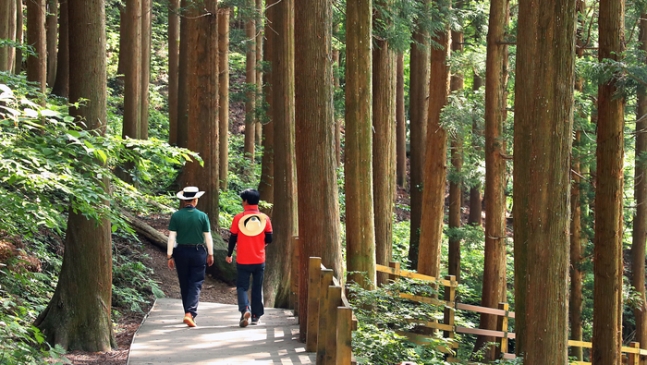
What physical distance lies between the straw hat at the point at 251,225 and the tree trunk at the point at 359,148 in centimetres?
217

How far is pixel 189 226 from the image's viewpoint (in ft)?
34.1

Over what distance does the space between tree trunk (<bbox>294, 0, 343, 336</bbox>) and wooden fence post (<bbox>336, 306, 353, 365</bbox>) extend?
3769 mm

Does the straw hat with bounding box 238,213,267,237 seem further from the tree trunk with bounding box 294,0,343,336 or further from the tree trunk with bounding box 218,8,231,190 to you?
the tree trunk with bounding box 218,8,231,190

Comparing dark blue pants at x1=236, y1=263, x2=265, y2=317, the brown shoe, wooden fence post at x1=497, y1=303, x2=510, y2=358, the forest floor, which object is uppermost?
dark blue pants at x1=236, y1=263, x2=265, y2=317

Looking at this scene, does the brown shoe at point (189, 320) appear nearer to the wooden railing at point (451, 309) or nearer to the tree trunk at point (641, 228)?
the wooden railing at point (451, 309)

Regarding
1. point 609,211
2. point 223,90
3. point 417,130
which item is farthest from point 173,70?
point 609,211

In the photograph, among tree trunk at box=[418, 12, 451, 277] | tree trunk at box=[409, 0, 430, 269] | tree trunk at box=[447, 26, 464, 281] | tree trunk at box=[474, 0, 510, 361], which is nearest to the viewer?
tree trunk at box=[474, 0, 510, 361]

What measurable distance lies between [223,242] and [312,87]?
28.1 ft

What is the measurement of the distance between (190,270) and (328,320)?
3.84 m

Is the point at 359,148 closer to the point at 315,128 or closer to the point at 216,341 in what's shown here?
the point at 315,128

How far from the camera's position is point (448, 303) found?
43.1ft

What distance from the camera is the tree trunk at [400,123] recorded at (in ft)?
105

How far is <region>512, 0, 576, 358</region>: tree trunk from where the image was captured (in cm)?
823

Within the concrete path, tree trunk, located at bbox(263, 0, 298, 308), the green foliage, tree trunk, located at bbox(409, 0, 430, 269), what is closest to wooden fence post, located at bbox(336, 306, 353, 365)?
the green foliage
